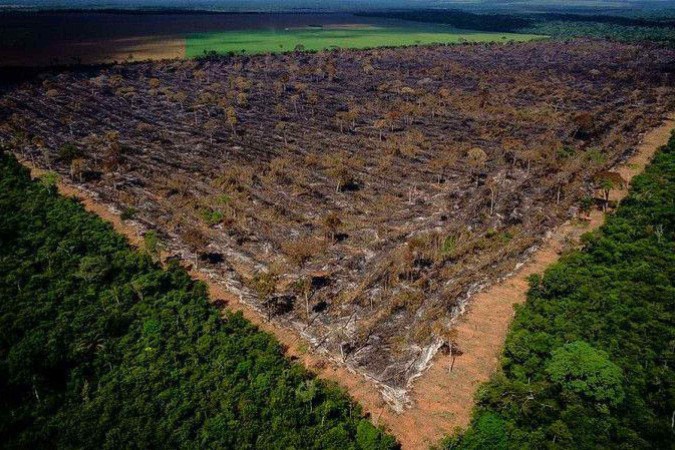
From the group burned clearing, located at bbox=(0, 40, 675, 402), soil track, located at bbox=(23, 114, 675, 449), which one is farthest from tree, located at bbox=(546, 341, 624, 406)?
burned clearing, located at bbox=(0, 40, 675, 402)

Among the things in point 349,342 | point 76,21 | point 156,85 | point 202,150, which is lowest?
point 349,342

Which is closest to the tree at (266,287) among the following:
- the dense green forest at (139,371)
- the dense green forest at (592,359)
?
the dense green forest at (139,371)

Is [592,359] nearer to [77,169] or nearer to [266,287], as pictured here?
[266,287]

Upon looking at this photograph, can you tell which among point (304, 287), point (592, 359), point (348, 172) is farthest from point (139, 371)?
point (348, 172)

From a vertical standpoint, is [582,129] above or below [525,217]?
above

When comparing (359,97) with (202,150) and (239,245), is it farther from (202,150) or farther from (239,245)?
(239,245)

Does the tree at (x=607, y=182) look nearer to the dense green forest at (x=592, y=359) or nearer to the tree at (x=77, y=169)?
the dense green forest at (x=592, y=359)

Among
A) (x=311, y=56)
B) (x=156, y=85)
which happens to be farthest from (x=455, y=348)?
(x=311, y=56)
